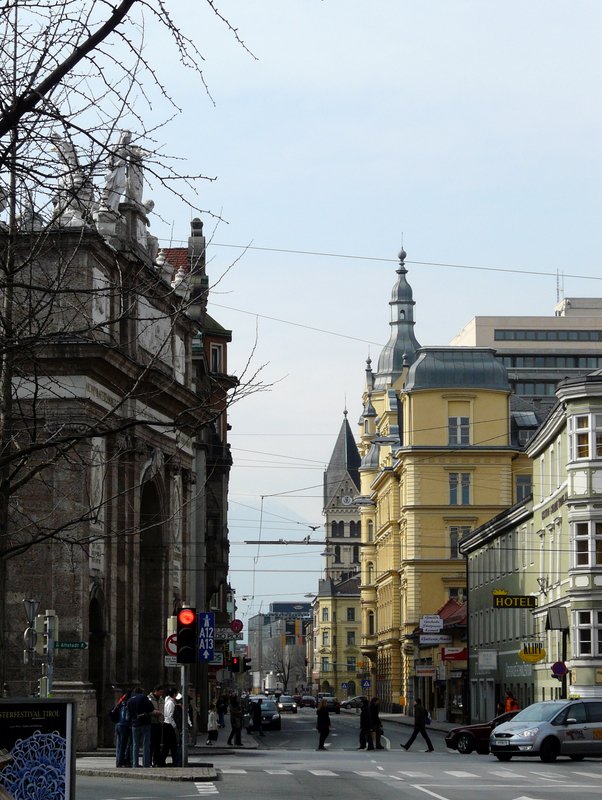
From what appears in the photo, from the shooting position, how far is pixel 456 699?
87.4m

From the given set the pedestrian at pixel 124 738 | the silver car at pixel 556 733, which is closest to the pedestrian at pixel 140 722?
the pedestrian at pixel 124 738

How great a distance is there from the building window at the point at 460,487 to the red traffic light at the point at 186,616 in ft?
233

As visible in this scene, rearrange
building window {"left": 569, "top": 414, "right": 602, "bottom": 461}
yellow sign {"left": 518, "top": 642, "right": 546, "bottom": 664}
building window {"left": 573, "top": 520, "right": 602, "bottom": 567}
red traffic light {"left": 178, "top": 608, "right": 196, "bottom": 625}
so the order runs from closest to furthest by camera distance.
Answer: red traffic light {"left": 178, "top": 608, "right": 196, "bottom": 625} → building window {"left": 573, "top": 520, "right": 602, "bottom": 567} → building window {"left": 569, "top": 414, "right": 602, "bottom": 461} → yellow sign {"left": 518, "top": 642, "right": 546, "bottom": 664}

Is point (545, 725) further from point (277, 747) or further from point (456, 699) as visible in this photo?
point (456, 699)

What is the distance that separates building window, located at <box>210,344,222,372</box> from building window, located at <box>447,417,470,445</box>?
20200 mm

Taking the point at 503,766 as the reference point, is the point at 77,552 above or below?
above

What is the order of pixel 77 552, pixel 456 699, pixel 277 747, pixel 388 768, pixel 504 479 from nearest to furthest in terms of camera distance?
pixel 388 768 → pixel 77 552 → pixel 277 747 → pixel 456 699 → pixel 504 479

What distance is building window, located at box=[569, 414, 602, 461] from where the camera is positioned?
5625 centimetres

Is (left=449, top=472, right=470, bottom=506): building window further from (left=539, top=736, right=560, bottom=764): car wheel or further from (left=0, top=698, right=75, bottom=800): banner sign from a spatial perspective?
(left=0, top=698, right=75, bottom=800): banner sign

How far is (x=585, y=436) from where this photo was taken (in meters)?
56.8

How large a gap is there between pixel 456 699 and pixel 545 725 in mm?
50878

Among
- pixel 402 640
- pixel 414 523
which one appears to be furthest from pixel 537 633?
pixel 402 640

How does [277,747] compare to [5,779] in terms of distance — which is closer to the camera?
[5,779]

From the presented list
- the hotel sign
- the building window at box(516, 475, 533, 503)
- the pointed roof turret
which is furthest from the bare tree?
the pointed roof turret
